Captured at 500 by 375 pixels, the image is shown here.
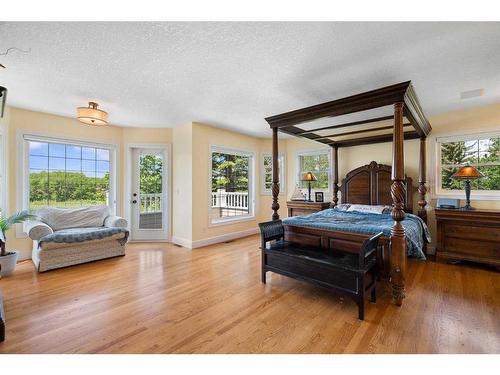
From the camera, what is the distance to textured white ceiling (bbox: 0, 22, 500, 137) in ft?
6.07

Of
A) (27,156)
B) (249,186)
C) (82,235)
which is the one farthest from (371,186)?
(27,156)

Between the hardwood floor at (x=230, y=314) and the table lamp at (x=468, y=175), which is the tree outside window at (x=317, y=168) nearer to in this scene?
the table lamp at (x=468, y=175)

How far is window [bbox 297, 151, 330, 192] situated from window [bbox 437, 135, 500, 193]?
2.09m

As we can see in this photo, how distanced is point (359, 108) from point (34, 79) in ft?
12.3

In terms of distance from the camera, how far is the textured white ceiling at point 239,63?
1850mm

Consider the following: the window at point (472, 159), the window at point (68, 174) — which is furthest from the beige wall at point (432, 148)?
the window at point (68, 174)

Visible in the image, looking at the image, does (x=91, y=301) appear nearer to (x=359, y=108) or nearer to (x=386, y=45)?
(x=359, y=108)

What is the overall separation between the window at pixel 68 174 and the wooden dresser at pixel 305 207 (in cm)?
392

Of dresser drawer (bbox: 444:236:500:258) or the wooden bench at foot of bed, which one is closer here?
the wooden bench at foot of bed

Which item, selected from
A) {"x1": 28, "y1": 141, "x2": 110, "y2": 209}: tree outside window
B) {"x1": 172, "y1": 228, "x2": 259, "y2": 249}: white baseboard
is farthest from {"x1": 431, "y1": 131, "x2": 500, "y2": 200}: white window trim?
{"x1": 28, "y1": 141, "x2": 110, "y2": 209}: tree outside window

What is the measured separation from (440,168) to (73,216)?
21.3 ft

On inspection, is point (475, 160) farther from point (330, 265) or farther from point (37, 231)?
point (37, 231)

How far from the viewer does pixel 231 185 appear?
5871 mm

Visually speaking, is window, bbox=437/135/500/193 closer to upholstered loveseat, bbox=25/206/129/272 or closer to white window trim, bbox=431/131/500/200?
white window trim, bbox=431/131/500/200
